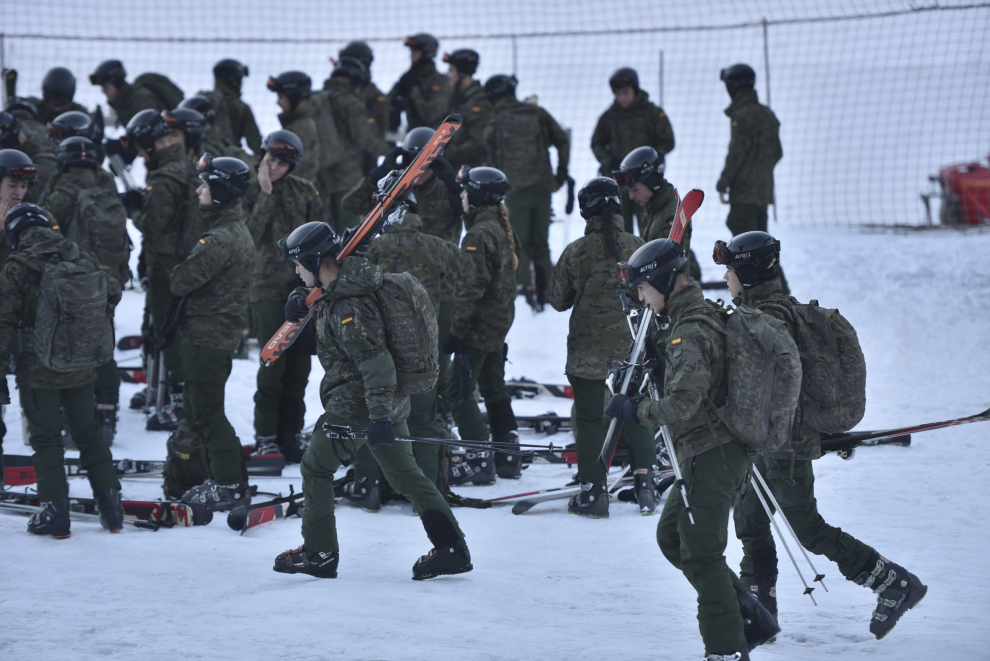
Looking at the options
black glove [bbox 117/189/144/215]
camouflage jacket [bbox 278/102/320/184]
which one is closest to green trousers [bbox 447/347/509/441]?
black glove [bbox 117/189/144/215]

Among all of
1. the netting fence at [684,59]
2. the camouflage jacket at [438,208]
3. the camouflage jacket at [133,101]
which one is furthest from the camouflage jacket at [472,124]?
the netting fence at [684,59]

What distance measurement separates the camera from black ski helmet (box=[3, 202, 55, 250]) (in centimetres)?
588

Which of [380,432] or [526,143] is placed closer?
[380,432]

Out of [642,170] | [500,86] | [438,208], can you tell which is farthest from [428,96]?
[642,170]

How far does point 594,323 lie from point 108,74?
5.94m

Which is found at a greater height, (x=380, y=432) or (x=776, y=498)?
(x=380, y=432)

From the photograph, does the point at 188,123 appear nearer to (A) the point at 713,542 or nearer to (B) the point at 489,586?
(B) the point at 489,586

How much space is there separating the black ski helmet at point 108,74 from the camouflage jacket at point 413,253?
15.1 feet

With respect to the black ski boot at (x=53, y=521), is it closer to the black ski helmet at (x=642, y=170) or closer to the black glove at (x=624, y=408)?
the black glove at (x=624, y=408)

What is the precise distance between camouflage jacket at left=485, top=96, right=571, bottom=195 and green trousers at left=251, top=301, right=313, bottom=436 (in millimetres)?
3671

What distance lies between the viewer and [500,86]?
10.3 meters

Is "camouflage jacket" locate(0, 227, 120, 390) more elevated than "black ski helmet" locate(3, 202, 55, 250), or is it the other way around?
"black ski helmet" locate(3, 202, 55, 250)

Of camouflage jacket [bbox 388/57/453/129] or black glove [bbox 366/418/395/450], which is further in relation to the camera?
camouflage jacket [bbox 388/57/453/129]

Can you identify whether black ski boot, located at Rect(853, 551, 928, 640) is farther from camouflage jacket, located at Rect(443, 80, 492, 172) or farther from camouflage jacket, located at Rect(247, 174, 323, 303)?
camouflage jacket, located at Rect(443, 80, 492, 172)
